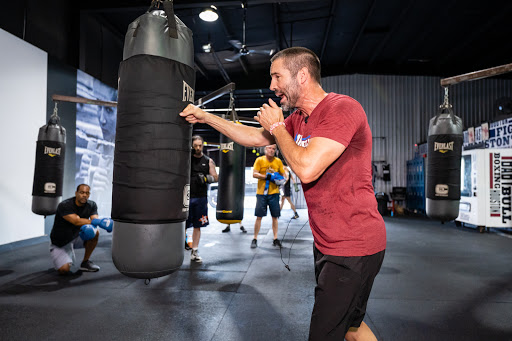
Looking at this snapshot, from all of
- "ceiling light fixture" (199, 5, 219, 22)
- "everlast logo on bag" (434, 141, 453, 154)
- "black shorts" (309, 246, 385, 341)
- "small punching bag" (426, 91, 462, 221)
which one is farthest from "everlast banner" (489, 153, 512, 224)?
"black shorts" (309, 246, 385, 341)

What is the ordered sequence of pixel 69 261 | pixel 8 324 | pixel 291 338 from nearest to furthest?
pixel 291 338 < pixel 8 324 < pixel 69 261

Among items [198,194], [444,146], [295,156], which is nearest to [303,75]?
[295,156]

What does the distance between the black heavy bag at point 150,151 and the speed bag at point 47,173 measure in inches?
109

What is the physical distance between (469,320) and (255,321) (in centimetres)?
155

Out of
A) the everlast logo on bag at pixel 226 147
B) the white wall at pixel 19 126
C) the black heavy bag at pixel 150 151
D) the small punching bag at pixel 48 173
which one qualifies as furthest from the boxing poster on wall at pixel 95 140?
the black heavy bag at pixel 150 151

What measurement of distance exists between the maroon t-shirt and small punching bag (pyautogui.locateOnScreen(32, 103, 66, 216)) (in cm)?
347

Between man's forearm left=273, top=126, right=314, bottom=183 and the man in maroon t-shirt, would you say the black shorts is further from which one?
man's forearm left=273, top=126, right=314, bottom=183

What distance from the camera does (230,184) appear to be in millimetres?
3629

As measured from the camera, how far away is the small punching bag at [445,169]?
3.02m

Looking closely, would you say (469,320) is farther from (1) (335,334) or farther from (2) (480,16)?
(2) (480,16)

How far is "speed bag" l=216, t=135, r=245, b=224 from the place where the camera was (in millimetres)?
Answer: 3596

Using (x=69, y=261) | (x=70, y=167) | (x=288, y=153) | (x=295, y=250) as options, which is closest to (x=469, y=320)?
(x=288, y=153)

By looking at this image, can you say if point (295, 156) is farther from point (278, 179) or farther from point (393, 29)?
point (393, 29)

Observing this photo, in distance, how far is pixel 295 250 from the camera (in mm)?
4742
